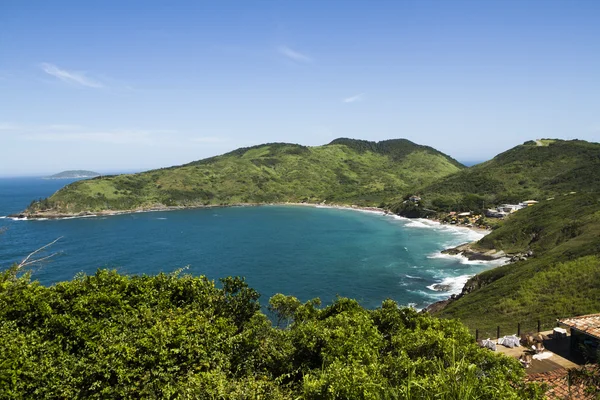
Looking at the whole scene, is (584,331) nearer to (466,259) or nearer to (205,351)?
(205,351)

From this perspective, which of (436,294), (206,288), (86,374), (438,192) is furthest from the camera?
(438,192)

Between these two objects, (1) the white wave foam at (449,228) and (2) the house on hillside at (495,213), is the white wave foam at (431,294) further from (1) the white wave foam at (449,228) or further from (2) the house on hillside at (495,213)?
(2) the house on hillside at (495,213)

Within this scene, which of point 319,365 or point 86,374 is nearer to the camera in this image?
point 86,374

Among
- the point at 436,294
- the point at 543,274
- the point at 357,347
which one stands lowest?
the point at 436,294

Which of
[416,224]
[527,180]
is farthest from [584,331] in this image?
[527,180]

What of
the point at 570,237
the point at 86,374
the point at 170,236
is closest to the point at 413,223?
the point at 570,237

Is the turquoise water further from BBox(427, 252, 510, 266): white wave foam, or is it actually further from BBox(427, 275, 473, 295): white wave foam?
BBox(427, 252, 510, 266): white wave foam

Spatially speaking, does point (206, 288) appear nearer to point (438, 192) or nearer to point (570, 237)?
point (570, 237)
